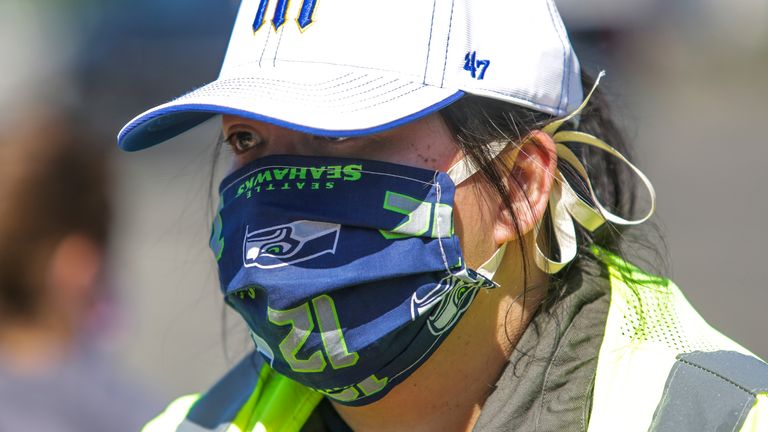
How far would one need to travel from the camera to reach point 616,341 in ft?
7.10

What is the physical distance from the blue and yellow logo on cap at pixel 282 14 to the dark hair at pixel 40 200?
4.80 feet

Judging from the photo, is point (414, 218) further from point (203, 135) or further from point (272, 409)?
point (203, 135)

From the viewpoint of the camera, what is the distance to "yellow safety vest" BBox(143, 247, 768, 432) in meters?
1.96

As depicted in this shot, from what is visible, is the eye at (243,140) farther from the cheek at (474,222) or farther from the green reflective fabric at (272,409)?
the green reflective fabric at (272,409)

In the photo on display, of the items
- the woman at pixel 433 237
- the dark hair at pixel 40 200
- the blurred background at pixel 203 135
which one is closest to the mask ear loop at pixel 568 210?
the woman at pixel 433 237

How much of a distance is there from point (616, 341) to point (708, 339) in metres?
0.21

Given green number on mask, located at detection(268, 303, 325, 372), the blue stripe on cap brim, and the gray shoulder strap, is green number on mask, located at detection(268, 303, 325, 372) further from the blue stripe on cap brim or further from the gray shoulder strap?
the gray shoulder strap

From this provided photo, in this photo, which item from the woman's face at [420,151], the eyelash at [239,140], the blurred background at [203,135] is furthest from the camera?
the blurred background at [203,135]

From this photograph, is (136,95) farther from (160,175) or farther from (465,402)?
(465,402)

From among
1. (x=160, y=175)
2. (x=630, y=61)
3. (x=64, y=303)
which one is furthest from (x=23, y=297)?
(x=630, y=61)

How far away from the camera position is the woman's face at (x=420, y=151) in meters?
2.18

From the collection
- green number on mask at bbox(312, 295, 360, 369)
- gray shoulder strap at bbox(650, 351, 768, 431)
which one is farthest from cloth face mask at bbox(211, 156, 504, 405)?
gray shoulder strap at bbox(650, 351, 768, 431)

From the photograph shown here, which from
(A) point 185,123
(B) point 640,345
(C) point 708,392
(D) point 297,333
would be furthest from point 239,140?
(C) point 708,392

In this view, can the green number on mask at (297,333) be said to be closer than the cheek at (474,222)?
Yes
